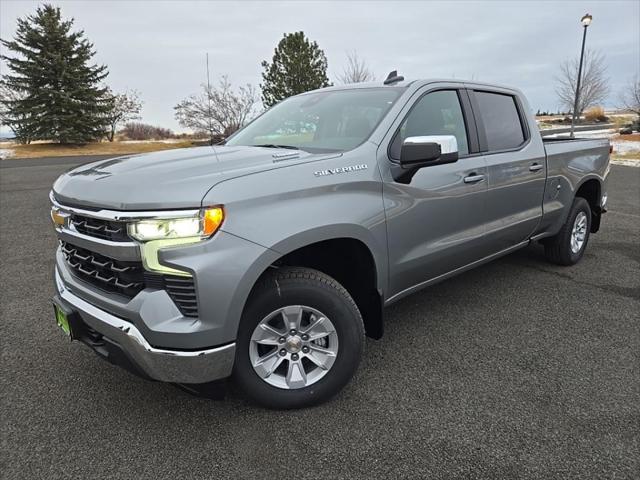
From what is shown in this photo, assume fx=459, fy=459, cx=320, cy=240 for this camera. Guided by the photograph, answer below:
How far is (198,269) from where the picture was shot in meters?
1.99

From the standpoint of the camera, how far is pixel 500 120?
3.88 metres

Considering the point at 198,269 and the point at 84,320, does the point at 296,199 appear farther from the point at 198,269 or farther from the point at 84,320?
the point at 84,320

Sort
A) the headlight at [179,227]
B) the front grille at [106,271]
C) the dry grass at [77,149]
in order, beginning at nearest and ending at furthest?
the headlight at [179,227], the front grille at [106,271], the dry grass at [77,149]

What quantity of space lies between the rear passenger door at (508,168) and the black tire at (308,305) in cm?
166

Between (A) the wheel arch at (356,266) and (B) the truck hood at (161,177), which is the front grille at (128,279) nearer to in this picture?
(B) the truck hood at (161,177)

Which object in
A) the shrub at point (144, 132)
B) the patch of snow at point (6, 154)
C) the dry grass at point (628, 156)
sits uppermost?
the shrub at point (144, 132)

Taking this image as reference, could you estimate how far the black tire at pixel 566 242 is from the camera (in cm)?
468

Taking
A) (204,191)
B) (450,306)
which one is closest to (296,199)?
(204,191)

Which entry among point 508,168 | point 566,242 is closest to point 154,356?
point 508,168

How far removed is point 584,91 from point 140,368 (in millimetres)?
42263

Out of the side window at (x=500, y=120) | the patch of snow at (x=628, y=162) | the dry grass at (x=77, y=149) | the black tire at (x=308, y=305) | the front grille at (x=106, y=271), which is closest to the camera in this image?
the front grille at (x=106, y=271)

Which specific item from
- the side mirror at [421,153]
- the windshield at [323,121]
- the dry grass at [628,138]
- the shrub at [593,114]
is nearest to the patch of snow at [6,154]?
the windshield at [323,121]

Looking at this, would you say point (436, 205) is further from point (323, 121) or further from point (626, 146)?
point (626, 146)

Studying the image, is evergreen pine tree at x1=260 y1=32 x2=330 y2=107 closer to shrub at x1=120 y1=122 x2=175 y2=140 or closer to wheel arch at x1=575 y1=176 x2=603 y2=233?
shrub at x1=120 y1=122 x2=175 y2=140
